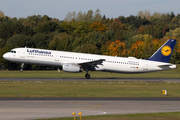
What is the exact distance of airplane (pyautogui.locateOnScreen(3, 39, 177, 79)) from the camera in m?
50.4

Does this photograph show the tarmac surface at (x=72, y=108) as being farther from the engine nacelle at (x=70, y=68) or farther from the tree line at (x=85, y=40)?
the tree line at (x=85, y=40)

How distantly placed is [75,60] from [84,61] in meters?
1.65

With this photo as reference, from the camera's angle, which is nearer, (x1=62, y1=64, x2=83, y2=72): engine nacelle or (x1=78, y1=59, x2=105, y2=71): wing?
(x1=62, y1=64, x2=83, y2=72): engine nacelle

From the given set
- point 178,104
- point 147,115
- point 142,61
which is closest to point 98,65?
point 142,61

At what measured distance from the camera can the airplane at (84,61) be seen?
50.4m

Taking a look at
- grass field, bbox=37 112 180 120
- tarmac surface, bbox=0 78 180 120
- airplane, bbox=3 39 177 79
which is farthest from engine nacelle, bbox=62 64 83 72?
grass field, bbox=37 112 180 120

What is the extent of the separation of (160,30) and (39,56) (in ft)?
420

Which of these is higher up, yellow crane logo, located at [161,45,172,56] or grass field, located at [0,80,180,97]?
yellow crane logo, located at [161,45,172,56]

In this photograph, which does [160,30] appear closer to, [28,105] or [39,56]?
[39,56]

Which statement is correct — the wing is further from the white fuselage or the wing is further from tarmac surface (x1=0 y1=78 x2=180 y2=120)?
tarmac surface (x1=0 y1=78 x2=180 y2=120)

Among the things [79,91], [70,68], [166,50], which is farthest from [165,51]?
[79,91]

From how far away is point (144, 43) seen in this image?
131 meters

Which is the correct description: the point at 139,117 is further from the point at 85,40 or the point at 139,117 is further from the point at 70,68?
the point at 85,40

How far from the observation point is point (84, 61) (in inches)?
2046
